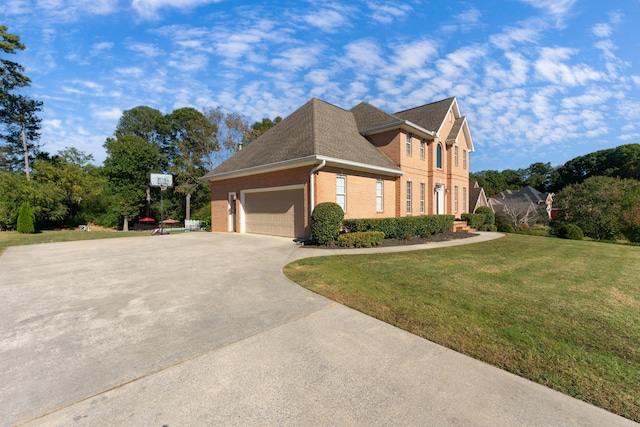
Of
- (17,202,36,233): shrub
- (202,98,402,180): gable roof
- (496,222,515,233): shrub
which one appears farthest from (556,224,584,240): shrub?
(17,202,36,233): shrub

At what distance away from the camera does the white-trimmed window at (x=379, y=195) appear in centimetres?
1541

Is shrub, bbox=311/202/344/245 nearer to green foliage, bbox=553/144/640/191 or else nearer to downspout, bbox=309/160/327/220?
downspout, bbox=309/160/327/220

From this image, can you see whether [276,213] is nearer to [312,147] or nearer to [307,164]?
[307,164]

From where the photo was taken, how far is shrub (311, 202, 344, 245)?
11.2m

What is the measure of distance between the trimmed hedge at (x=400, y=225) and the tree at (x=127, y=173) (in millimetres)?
29572

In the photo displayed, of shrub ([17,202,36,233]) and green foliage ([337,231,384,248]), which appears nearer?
green foliage ([337,231,384,248])

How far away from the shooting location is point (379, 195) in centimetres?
1554

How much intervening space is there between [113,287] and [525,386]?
7001mm

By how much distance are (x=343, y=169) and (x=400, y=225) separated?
12.9 ft

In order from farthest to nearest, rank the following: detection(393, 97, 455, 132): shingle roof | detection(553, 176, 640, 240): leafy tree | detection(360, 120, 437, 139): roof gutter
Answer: detection(553, 176, 640, 240): leafy tree, detection(393, 97, 455, 132): shingle roof, detection(360, 120, 437, 139): roof gutter

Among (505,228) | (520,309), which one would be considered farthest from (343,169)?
(505,228)

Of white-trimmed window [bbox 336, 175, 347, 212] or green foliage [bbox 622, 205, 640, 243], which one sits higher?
white-trimmed window [bbox 336, 175, 347, 212]

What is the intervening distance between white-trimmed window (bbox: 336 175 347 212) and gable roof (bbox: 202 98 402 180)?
2.39ft

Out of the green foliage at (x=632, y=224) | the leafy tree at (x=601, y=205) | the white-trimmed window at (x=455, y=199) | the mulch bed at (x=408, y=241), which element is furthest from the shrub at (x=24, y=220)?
the green foliage at (x=632, y=224)
